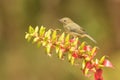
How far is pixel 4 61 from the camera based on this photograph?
8.20m

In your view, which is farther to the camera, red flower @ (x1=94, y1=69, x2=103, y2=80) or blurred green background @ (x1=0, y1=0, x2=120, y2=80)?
blurred green background @ (x1=0, y1=0, x2=120, y2=80)

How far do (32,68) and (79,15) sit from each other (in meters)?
1.05

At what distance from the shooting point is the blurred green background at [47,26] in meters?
8.00

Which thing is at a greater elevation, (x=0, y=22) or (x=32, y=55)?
(x=0, y=22)

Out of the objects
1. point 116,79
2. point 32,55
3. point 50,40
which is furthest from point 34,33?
point 32,55

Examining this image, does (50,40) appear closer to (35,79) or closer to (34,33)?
(34,33)

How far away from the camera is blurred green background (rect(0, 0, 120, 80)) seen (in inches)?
315

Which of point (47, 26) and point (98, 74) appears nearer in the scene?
point (98, 74)

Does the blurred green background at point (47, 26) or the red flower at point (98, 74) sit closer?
the red flower at point (98, 74)

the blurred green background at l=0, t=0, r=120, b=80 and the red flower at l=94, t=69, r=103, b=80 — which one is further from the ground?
the blurred green background at l=0, t=0, r=120, b=80

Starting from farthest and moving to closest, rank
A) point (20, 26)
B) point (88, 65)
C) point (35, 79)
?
point (20, 26) → point (35, 79) → point (88, 65)

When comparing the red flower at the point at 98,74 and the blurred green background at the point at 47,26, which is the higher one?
the blurred green background at the point at 47,26

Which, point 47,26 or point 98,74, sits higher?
point 47,26

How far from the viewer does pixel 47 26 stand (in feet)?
27.6
